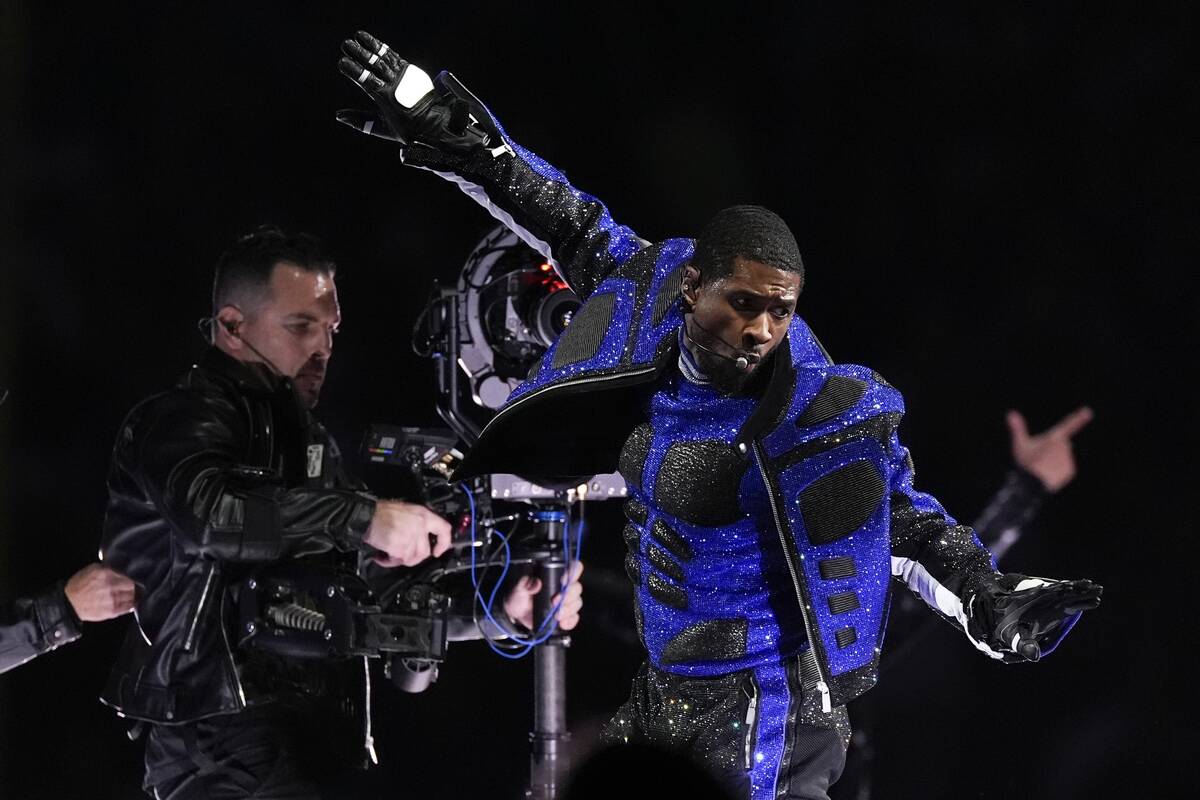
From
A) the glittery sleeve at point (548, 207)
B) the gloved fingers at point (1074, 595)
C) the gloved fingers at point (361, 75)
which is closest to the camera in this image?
the gloved fingers at point (1074, 595)

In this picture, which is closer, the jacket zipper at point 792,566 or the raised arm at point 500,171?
the jacket zipper at point 792,566

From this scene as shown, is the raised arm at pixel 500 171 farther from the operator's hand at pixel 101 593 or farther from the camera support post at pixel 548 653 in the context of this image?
the operator's hand at pixel 101 593

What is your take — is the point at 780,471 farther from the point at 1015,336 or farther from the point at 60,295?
the point at 60,295

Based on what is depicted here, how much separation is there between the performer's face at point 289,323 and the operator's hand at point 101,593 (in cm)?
62

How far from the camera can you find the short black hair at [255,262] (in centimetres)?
352

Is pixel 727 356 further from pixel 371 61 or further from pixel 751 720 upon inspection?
pixel 371 61

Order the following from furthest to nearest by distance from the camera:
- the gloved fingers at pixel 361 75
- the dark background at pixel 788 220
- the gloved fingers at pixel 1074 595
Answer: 1. the dark background at pixel 788 220
2. the gloved fingers at pixel 361 75
3. the gloved fingers at pixel 1074 595

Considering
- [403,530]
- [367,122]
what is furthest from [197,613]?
[367,122]

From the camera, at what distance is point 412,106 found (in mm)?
2506

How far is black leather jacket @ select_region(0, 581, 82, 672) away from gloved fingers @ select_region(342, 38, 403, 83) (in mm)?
1717

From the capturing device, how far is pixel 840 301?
4211mm

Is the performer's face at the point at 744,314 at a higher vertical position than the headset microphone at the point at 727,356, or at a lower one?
higher

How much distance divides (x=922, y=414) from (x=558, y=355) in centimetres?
203

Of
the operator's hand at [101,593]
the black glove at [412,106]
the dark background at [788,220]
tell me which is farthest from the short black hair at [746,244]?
the dark background at [788,220]
